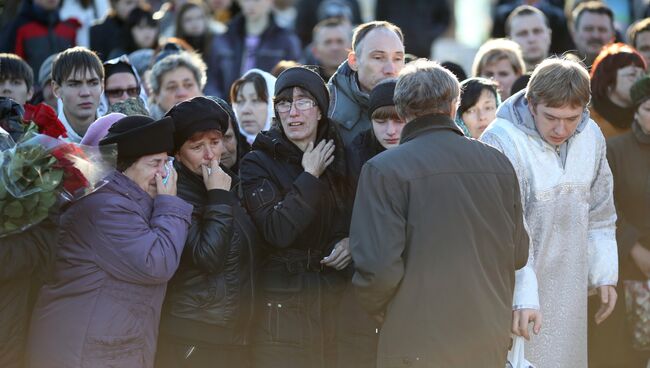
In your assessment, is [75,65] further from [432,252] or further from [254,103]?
[432,252]

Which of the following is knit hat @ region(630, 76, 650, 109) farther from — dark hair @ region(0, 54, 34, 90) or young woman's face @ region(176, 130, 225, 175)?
dark hair @ region(0, 54, 34, 90)

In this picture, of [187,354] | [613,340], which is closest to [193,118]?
[187,354]

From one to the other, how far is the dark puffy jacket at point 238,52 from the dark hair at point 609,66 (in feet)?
12.7

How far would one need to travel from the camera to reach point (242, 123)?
26.5ft

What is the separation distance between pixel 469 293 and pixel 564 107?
1.25 meters

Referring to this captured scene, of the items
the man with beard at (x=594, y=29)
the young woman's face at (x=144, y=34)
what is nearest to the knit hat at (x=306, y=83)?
Answer: the man with beard at (x=594, y=29)

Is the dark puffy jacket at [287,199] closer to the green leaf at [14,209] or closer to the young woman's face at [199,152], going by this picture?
the young woman's face at [199,152]

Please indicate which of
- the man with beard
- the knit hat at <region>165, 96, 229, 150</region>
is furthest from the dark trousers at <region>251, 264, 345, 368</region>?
the man with beard

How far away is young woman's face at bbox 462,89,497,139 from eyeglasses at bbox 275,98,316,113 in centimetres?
155

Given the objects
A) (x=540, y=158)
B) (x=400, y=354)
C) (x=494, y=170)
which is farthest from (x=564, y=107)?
(x=400, y=354)

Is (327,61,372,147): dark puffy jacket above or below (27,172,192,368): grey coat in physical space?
above

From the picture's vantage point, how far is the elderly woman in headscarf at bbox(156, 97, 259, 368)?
5.80 metres

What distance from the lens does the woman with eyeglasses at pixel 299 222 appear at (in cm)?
597

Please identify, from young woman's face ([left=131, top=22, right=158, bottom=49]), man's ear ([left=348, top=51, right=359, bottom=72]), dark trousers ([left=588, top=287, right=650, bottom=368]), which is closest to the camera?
man's ear ([left=348, top=51, right=359, bottom=72])
